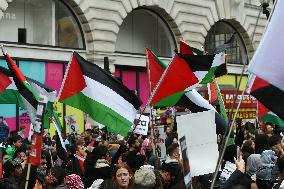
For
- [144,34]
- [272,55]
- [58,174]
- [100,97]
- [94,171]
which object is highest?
[144,34]

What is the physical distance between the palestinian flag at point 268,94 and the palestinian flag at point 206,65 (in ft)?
13.7

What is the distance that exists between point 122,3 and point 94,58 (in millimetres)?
2929

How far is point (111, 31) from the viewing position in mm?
24094

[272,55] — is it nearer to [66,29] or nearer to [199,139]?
[199,139]

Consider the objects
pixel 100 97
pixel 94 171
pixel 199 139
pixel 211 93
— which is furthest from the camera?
pixel 211 93

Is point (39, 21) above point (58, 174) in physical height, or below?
above

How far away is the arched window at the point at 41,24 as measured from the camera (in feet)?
70.9

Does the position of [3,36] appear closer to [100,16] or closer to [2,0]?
[2,0]

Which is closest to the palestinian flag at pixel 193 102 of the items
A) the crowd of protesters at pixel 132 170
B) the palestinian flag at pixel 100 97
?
the palestinian flag at pixel 100 97

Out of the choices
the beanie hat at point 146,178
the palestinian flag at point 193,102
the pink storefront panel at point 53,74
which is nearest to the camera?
the beanie hat at point 146,178

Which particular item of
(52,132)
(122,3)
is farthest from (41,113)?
(122,3)

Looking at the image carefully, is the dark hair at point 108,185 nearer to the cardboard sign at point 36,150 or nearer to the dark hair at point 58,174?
the cardboard sign at point 36,150

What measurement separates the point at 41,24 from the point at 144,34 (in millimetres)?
6042

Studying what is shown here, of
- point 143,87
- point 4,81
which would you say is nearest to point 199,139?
point 4,81
